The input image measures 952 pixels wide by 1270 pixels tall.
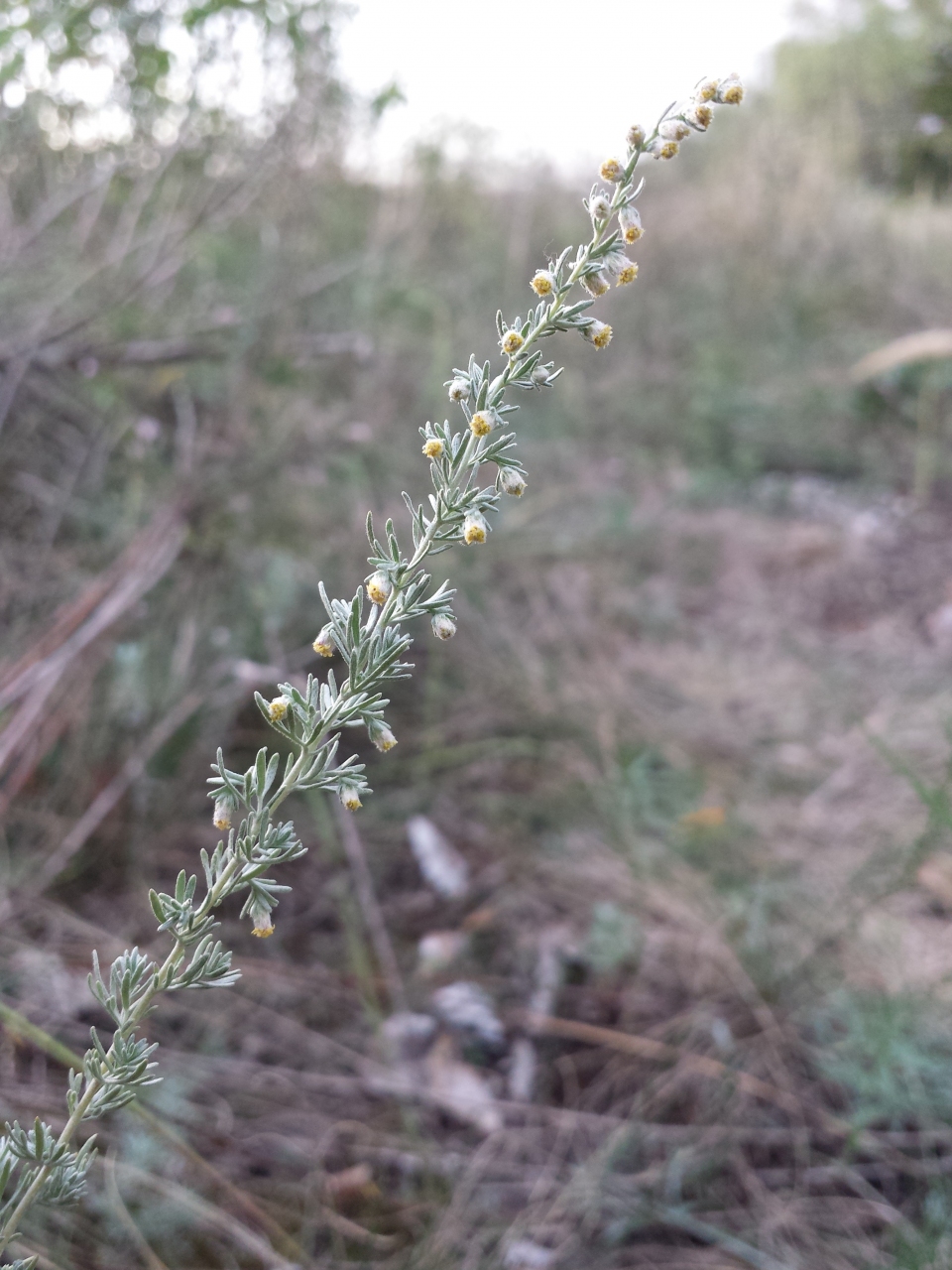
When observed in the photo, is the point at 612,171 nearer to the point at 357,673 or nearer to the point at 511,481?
the point at 511,481

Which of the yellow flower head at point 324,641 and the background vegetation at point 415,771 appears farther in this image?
the background vegetation at point 415,771

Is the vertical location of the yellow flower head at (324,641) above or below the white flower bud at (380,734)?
above

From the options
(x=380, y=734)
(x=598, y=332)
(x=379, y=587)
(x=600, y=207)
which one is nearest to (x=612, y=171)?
(x=600, y=207)

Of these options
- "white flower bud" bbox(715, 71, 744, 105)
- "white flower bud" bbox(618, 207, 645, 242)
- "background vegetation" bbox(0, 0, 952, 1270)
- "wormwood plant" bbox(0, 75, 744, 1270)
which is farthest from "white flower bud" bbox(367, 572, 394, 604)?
"background vegetation" bbox(0, 0, 952, 1270)

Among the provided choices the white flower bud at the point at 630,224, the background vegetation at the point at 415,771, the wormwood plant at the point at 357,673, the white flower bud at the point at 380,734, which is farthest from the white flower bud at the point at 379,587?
the background vegetation at the point at 415,771

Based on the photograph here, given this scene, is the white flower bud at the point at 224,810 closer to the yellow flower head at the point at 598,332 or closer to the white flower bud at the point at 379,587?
the white flower bud at the point at 379,587
